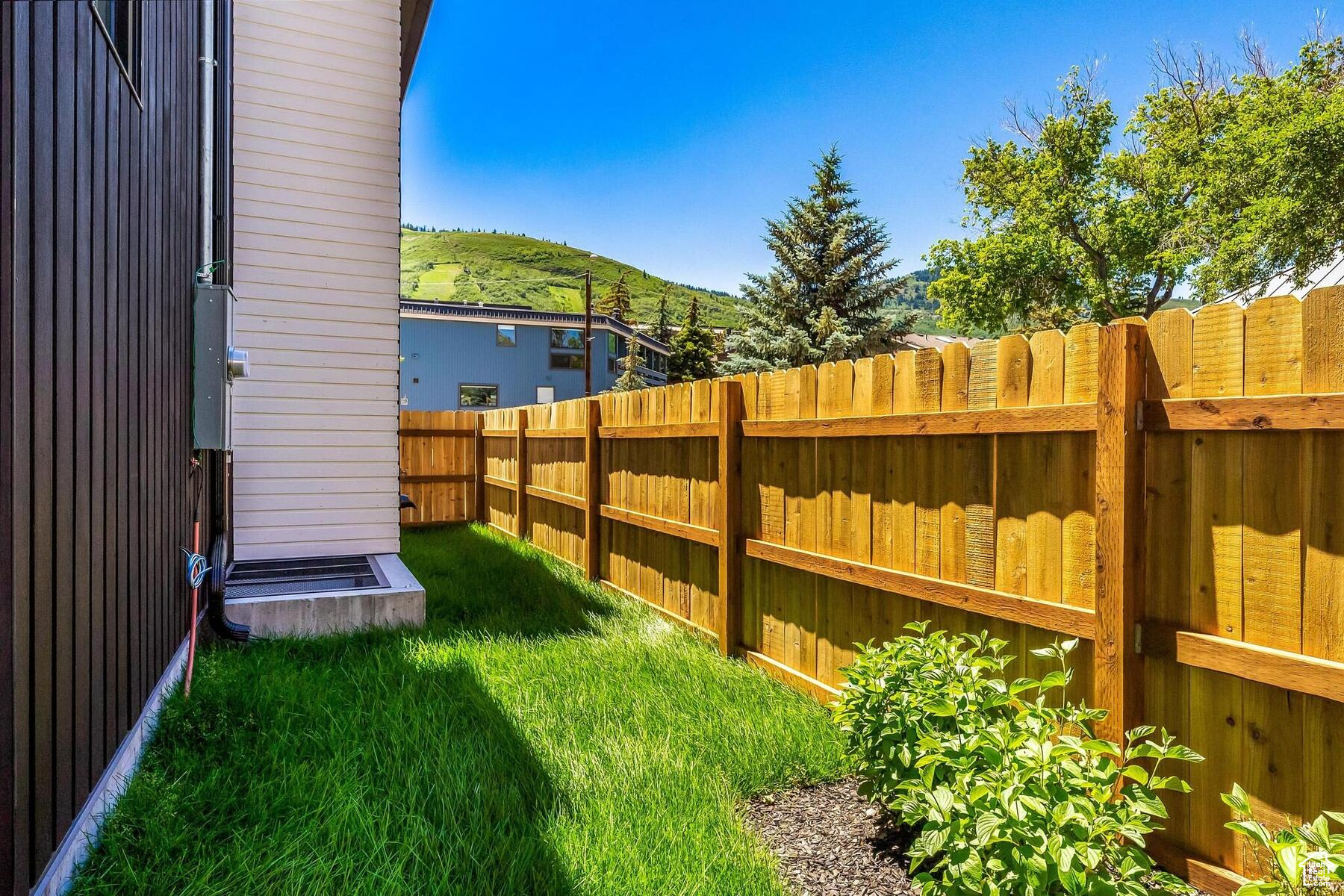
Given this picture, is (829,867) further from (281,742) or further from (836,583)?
(281,742)

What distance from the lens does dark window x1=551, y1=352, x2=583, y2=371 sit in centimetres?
3041

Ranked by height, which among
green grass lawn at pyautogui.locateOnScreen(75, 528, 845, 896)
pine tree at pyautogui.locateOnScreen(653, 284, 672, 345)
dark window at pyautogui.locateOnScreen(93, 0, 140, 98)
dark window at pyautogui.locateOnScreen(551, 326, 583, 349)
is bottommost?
green grass lawn at pyautogui.locateOnScreen(75, 528, 845, 896)

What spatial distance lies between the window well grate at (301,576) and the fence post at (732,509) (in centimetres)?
230

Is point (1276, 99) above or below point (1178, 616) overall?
above

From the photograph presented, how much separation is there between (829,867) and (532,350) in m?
28.8

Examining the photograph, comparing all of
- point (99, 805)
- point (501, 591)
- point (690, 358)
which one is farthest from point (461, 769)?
point (690, 358)

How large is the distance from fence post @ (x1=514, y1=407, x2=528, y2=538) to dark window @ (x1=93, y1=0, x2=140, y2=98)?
612cm

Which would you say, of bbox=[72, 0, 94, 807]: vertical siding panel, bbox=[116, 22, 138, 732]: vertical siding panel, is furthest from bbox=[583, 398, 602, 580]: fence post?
bbox=[72, 0, 94, 807]: vertical siding panel

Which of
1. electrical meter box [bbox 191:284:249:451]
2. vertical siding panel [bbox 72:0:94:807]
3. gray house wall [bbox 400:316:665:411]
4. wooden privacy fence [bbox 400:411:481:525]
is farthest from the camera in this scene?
gray house wall [bbox 400:316:665:411]

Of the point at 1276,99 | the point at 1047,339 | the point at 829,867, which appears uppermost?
the point at 1276,99

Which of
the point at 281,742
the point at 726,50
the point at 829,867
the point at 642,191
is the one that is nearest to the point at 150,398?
the point at 281,742

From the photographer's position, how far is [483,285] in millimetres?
115312

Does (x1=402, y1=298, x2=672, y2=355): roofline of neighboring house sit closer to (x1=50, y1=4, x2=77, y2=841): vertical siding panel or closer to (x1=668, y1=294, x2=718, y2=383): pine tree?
(x1=668, y1=294, x2=718, y2=383): pine tree

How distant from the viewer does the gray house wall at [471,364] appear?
2828 centimetres
